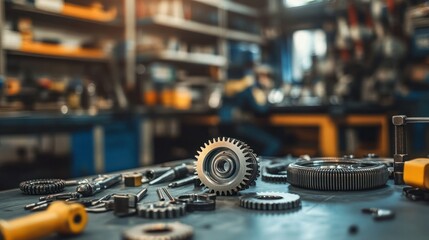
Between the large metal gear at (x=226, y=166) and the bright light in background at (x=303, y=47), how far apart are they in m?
5.26

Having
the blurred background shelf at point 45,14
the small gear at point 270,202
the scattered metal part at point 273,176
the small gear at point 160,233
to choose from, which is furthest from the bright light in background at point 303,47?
the small gear at point 160,233

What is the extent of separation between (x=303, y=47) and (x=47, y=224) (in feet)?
19.7

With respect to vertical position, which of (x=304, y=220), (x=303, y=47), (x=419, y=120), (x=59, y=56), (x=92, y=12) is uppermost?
(x=92, y=12)

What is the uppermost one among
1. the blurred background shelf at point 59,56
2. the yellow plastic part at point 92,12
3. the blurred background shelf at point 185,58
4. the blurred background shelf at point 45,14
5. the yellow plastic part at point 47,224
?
the yellow plastic part at point 92,12

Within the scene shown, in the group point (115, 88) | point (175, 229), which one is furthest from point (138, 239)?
point (115, 88)

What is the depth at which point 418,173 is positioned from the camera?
0.72m

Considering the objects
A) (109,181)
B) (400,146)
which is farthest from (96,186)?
(400,146)

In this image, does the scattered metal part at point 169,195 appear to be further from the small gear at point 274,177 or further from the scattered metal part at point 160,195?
the small gear at point 274,177

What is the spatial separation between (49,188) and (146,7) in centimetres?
415

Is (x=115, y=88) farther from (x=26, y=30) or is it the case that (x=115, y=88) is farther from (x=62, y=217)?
(x=62, y=217)

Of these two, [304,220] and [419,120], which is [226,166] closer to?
[304,220]

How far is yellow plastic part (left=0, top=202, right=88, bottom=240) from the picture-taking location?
502mm

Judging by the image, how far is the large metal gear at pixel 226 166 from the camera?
819mm

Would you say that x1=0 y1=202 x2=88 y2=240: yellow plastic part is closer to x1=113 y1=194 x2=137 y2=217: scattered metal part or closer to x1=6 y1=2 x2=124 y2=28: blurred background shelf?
x1=113 y1=194 x2=137 y2=217: scattered metal part
